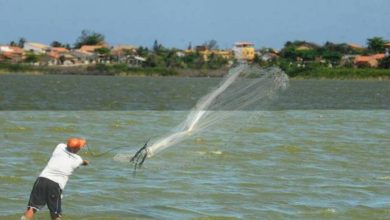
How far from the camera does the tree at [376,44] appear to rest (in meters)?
186

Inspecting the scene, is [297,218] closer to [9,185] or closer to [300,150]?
[9,185]

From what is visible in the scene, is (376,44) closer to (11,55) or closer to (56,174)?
(11,55)

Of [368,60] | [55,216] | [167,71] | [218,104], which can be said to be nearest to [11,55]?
[167,71]

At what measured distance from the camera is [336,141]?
1077 inches

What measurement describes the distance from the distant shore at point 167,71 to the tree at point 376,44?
22.0m

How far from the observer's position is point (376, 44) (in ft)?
615

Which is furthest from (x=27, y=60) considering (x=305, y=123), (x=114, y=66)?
(x=305, y=123)

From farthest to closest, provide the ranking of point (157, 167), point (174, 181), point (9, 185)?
point (157, 167), point (174, 181), point (9, 185)

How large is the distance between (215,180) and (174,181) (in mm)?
860

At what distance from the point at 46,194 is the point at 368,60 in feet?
535

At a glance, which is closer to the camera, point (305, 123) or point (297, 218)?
point (297, 218)

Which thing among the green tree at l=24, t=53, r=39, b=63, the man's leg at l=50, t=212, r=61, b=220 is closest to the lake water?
the man's leg at l=50, t=212, r=61, b=220

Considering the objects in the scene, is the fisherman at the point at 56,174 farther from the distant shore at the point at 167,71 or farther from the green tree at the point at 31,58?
the green tree at the point at 31,58

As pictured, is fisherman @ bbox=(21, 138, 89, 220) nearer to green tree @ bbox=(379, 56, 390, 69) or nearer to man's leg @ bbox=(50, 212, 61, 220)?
man's leg @ bbox=(50, 212, 61, 220)
